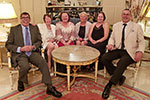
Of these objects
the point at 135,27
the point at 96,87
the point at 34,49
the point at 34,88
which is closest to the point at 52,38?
the point at 34,49

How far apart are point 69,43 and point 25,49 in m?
1.07

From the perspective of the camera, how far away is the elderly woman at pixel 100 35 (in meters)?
3.27

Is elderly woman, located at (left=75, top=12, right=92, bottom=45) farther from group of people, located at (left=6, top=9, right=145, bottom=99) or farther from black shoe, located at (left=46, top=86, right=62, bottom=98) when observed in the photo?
black shoe, located at (left=46, top=86, right=62, bottom=98)

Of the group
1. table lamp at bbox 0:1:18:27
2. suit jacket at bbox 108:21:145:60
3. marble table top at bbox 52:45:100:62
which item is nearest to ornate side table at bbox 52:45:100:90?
marble table top at bbox 52:45:100:62

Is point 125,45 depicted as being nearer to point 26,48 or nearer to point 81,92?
point 81,92

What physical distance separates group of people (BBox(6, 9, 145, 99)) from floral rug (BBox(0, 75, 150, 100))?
0.34 feet

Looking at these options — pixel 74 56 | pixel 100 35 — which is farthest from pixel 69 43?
pixel 74 56

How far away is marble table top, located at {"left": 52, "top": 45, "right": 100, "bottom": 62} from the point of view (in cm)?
250

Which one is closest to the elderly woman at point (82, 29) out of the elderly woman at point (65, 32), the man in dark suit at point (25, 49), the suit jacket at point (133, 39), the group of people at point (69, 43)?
the group of people at point (69, 43)

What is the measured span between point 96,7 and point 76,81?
116 inches

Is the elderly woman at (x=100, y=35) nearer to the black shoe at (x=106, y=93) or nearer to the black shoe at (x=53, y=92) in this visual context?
the black shoe at (x=106, y=93)

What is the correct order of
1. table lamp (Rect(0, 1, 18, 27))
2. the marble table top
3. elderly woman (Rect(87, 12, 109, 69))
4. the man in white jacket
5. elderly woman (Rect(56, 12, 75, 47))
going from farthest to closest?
elderly woman (Rect(56, 12, 75, 47)) → elderly woman (Rect(87, 12, 109, 69)) → table lamp (Rect(0, 1, 18, 27)) → the man in white jacket → the marble table top

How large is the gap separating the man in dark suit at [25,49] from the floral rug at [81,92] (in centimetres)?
13

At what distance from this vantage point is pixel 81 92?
8.39 feet
